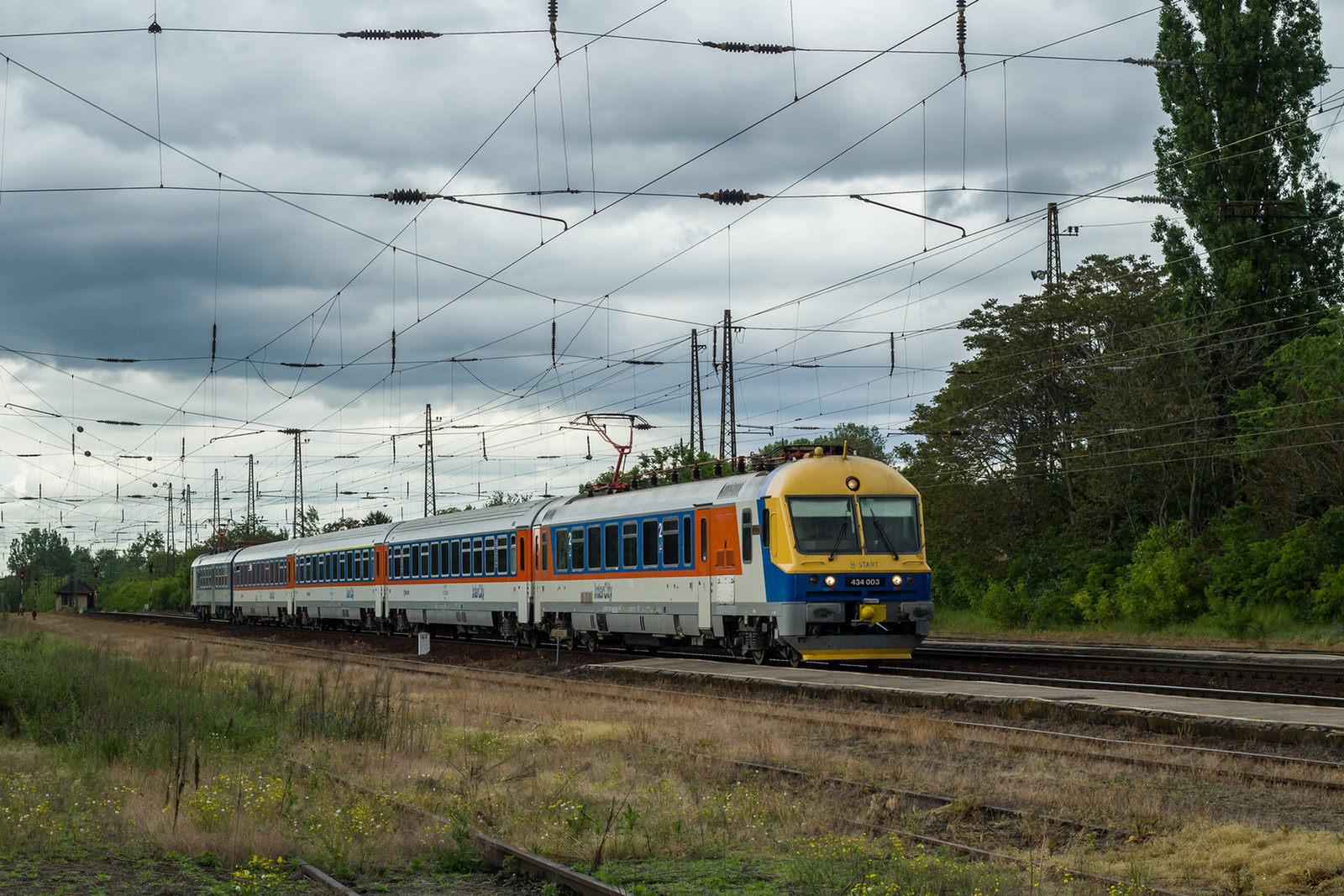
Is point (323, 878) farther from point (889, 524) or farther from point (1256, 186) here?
point (1256, 186)

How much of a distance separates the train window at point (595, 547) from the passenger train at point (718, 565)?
42mm

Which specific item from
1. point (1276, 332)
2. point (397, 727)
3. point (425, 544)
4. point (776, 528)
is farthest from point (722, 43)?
point (1276, 332)

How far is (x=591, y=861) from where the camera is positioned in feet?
29.0

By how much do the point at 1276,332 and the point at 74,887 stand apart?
40.5 meters

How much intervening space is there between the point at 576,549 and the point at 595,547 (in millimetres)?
1159

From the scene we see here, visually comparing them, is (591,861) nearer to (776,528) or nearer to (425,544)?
(776,528)

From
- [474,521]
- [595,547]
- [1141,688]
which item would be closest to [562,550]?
[595,547]

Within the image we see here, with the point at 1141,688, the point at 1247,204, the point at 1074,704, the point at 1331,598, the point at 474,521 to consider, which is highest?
the point at 1247,204

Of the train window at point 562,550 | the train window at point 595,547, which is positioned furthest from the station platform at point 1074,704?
the train window at point 562,550

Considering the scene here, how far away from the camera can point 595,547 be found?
2898 centimetres

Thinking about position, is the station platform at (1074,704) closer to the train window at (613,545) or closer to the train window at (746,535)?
the train window at (746,535)

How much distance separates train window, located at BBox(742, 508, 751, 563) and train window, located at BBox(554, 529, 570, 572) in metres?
8.26

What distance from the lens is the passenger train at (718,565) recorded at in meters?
22.2

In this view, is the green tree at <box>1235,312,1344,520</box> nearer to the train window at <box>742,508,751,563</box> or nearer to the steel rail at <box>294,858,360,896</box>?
the train window at <box>742,508,751,563</box>
